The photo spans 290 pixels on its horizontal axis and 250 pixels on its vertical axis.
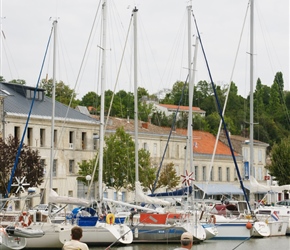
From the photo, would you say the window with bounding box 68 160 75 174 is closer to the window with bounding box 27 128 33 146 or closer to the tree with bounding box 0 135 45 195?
the window with bounding box 27 128 33 146

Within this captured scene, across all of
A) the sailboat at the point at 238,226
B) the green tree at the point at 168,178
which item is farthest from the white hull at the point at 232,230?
the green tree at the point at 168,178

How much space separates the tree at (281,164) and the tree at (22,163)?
31.5 m

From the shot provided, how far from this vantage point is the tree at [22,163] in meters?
71.9

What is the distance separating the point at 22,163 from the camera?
72812 millimetres

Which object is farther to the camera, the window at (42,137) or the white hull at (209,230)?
the window at (42,137)

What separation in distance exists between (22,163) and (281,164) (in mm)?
33835

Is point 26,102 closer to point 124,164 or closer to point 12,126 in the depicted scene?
point 12,126

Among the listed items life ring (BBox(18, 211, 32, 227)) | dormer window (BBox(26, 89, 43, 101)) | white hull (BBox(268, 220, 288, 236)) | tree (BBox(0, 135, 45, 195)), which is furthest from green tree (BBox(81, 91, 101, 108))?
life ring (BBox(18, 211, 32, 227))

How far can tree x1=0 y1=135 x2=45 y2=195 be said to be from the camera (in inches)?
2832

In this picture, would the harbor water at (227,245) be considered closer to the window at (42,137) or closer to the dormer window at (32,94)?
the window at (42,137)

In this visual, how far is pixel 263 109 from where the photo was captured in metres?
148

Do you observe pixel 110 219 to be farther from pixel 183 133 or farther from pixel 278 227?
pixel 183 133

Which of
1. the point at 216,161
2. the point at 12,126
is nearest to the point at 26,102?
the point at 12,126

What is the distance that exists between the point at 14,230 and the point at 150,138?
5449 cm
